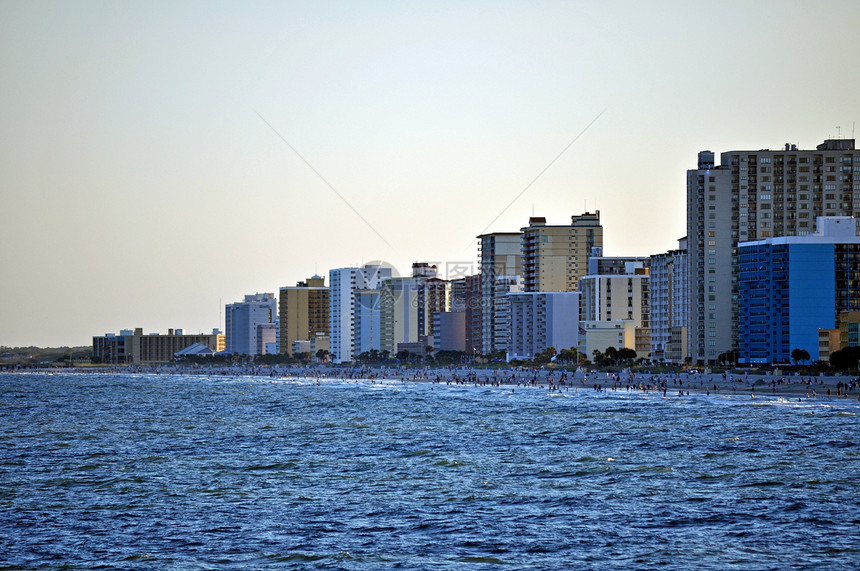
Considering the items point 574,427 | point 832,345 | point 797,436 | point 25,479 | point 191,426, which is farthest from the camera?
point 832,345

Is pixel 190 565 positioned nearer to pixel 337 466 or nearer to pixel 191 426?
pixel 337 466

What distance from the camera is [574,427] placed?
98812 mm

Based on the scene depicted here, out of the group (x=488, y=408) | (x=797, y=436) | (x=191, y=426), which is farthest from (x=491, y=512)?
(x=488, y=408)

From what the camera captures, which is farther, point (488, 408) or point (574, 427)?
point (488, 408)

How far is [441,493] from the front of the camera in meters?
56.9

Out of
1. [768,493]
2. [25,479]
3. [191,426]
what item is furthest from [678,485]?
[191,426]

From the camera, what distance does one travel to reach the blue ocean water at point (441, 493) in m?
42.2

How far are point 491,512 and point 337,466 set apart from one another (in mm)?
20885

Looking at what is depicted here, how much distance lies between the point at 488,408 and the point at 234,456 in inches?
2327

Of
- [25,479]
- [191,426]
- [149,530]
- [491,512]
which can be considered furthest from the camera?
[191,426]

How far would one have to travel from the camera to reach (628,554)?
136 ft

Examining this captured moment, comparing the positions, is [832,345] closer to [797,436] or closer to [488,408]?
[488,408]

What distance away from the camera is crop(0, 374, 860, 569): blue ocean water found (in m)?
42.2

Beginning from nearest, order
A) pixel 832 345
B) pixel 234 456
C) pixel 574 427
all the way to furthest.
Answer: pixel 234 456, pixel 574 427, pixel 832 345
